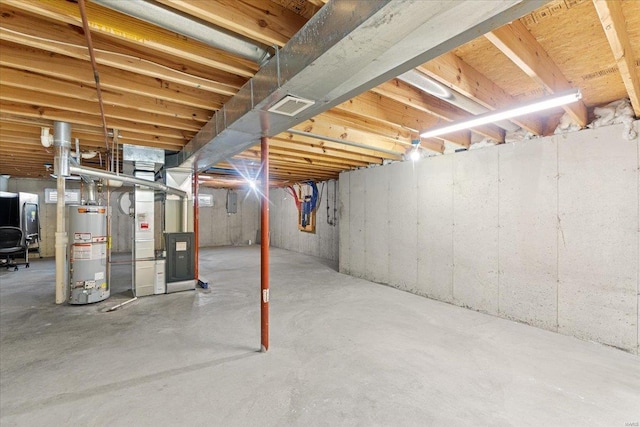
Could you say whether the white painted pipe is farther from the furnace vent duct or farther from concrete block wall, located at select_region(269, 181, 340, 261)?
concrete block wall, located at select_region(269, 181, 340, 261)

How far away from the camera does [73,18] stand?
1.34 metres

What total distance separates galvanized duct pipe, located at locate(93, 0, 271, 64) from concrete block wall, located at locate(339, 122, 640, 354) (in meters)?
3.00

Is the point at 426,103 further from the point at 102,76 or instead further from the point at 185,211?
the point at 185,211

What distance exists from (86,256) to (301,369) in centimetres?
336

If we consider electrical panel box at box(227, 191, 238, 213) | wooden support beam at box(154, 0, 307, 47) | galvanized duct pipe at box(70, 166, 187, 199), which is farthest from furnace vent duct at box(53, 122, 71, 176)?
electrical panel box at box(227, 191, 238, 213)

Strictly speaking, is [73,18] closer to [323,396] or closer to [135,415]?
[135,415]

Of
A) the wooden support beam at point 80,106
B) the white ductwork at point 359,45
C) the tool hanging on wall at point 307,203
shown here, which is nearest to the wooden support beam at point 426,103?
the white ductwork at point 359,45

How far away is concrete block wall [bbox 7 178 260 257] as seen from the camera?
23.5ft

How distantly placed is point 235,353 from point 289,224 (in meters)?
6.46

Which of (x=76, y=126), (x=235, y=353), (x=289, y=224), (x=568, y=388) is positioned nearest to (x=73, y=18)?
(x=76, y=126)

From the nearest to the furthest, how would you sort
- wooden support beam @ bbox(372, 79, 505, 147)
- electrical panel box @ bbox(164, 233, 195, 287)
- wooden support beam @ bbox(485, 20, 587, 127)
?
1. wooden support beam @ bbox(485, 20, 587, 127)
2. wooden support beam @ bbox(372, 79, 505, 147)
3. electrical panel box @ bbox(164, 233, 195, 287)

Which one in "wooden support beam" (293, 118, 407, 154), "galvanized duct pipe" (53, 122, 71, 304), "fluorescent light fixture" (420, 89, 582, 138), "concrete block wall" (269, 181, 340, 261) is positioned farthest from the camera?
"concrete block wall" (269, 181, 340, 261)

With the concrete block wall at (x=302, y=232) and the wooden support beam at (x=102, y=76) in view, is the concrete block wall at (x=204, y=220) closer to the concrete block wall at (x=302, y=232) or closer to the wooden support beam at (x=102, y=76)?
the concrete block wall at (x=302, y=232)

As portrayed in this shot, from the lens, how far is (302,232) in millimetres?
8117
